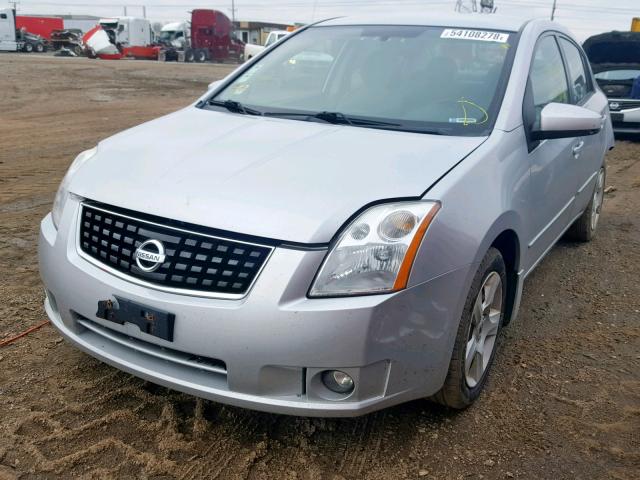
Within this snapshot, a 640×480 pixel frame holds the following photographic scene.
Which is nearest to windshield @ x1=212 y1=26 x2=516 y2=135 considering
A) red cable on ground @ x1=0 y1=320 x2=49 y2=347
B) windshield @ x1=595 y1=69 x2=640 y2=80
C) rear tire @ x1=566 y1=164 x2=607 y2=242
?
red cable on ground @ x1=0 y1=320 x2=49 y2=347

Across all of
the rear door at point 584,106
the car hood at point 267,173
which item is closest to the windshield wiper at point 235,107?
the car hood at point 267,173

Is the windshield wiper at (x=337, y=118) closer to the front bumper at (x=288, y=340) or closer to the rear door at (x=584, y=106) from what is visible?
the front bumper at (x=288, y=340)

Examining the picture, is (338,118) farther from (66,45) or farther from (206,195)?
(66,45)

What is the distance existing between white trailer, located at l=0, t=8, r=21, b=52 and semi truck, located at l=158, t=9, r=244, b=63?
31.7 feet

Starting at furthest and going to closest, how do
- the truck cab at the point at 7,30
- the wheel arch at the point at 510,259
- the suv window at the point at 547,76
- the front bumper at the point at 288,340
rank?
the truck cab at the point at 7,30 → the suv window at the point at 547,76 → the wheel arch at the point at 510,259 → the front bumper at the point at 288,340

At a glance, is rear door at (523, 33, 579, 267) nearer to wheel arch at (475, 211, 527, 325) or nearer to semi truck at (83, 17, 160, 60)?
wheel arch at (475, 211, 527, 325)

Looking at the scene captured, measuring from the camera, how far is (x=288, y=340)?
6.76 feet

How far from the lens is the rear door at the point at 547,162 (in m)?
3.12

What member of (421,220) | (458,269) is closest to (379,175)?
(421,220)

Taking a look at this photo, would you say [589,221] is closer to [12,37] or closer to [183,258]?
[183,258]

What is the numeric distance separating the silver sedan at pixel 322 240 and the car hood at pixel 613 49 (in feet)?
30.2

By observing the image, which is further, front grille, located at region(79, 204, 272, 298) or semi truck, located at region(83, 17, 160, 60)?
semi truck, located at region(83, 17, 160, 60)

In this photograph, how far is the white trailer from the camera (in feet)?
133

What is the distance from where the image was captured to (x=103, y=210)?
8.01 ft
